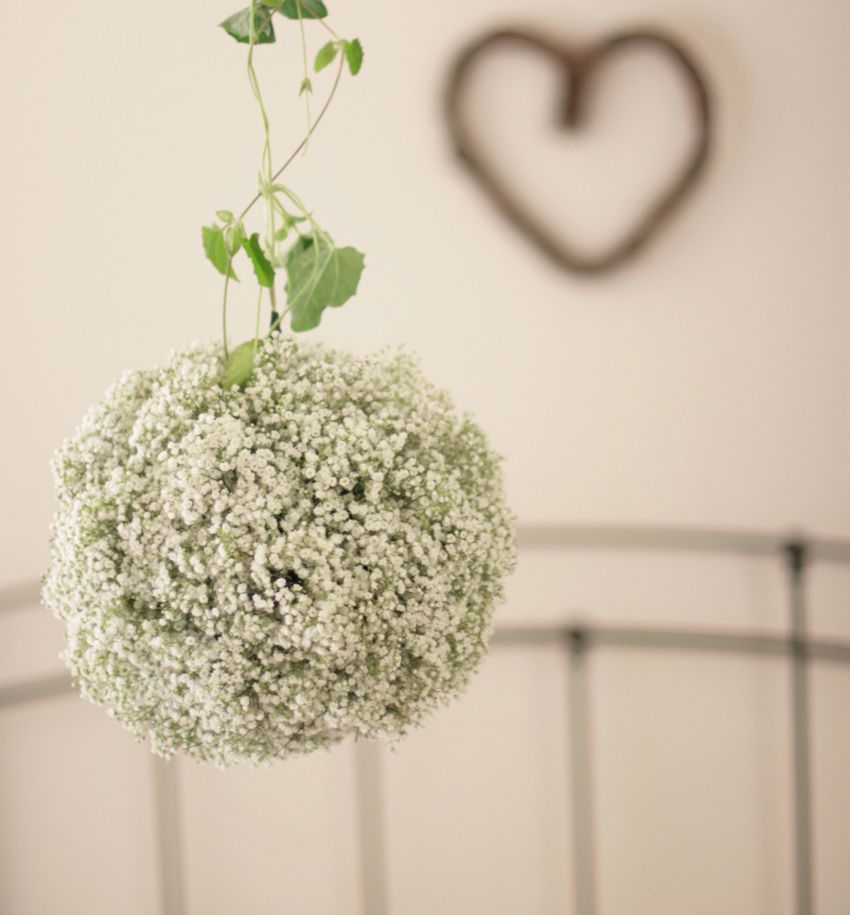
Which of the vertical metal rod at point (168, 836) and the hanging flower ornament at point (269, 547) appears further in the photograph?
the vertical metal rod at point (168, 836)

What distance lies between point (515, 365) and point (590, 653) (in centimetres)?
55

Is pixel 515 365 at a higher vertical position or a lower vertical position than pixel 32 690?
higher

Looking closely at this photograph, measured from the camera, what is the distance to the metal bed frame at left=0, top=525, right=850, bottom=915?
1824 millimetres

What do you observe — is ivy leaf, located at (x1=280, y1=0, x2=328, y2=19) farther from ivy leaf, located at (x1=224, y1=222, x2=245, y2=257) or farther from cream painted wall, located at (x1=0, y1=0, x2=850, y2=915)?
cream painted wall, located at (x1=0, y1=0, x2=850, y2=915)

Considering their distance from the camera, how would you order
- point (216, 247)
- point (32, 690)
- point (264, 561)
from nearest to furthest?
point (264, 561)
point (216, 247)
point (32, 690)

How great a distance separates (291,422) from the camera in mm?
763

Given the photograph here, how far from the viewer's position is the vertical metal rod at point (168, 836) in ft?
5.97

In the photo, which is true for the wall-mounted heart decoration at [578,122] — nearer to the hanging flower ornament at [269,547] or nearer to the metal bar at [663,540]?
the metal bar at [663,540]

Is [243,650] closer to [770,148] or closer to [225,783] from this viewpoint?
[225,783]

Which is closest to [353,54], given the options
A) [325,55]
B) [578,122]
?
[325,55]

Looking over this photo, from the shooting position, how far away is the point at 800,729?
185cm

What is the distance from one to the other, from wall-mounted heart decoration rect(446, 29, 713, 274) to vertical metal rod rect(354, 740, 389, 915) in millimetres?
959

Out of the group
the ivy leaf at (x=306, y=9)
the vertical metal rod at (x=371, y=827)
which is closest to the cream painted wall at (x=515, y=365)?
the vertical metal rod at (x=371, y=827)

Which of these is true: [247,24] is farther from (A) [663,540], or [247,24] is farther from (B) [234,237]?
(A) [663,540]
